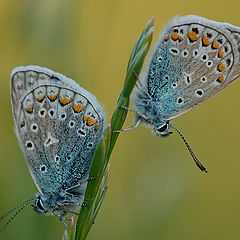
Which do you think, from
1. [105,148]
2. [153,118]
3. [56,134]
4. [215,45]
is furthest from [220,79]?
[56,134]

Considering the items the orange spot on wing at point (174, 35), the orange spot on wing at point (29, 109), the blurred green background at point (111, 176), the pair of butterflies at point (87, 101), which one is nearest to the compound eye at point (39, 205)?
the pair of butterflies at point (87, 101)

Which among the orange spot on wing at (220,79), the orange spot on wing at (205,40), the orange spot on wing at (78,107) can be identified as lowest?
the orange spot on wing at (78,107)

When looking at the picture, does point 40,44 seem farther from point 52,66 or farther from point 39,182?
point 39,182

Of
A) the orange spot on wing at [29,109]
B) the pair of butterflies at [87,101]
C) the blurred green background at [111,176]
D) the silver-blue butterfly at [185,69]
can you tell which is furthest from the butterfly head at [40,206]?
the silver-blue butterfly at [185,69]

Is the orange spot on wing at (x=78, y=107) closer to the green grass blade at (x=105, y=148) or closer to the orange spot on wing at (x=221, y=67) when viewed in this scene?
the green grass blade at (x=105, y=148)

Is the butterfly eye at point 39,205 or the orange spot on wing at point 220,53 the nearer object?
the orange spot on wing at point 220,53

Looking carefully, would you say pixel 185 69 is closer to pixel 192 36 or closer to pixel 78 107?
pixel 192 36

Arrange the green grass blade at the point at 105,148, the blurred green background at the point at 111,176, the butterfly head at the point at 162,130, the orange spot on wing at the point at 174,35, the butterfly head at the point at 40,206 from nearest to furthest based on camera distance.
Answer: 1. the green grass blade at the point at 105,148
2. the orange spot on wing at the point at 174,35
3. the butterfly head at the point at 40,206
4. the butterfly head at the point at 162,130
5. the blurred green background at the point at 111,176

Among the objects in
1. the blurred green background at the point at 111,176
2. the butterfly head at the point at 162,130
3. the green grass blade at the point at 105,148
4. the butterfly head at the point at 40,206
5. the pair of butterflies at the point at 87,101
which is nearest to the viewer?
the green grass blade at the point at 105,148

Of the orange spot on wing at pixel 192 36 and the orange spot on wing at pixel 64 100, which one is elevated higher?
the orange spot on wing at pixel 192 36
